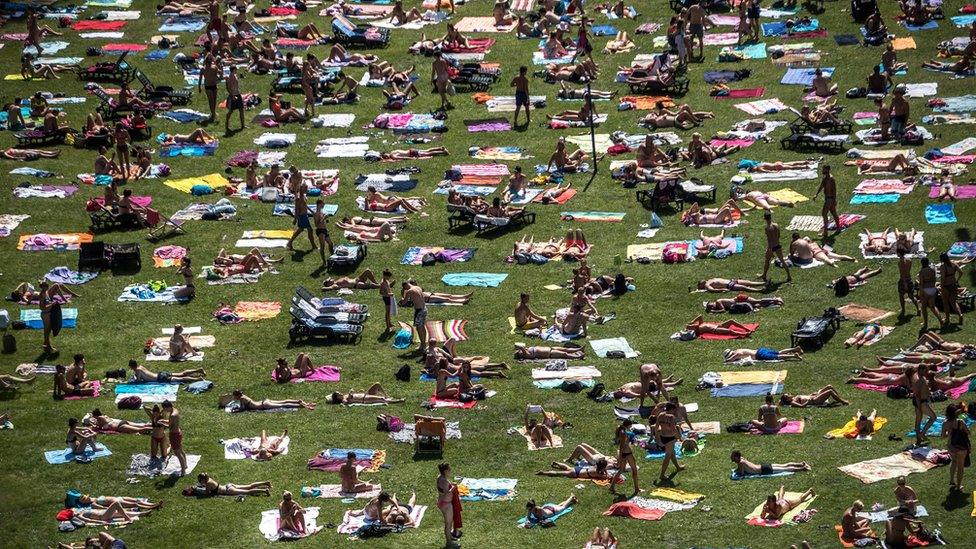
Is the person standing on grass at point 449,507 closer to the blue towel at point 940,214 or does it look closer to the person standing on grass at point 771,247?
the person standing on grass at point 771,247

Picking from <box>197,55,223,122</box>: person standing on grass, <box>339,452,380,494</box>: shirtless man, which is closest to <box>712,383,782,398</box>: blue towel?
<box>339,452,380,494</box>: shirtless man

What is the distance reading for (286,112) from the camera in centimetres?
6906

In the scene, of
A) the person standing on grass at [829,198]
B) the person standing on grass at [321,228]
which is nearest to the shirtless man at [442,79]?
the person standing on grass at [321,228]

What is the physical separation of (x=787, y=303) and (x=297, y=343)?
581 inches

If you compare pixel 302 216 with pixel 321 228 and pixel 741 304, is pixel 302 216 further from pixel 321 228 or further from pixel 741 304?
pixel 741 304

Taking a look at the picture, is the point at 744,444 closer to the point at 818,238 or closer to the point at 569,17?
the point at 818,238

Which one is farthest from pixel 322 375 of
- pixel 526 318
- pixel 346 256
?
pixel 346 256

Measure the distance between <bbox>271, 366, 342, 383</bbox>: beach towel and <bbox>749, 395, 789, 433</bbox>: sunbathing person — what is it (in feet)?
40.9

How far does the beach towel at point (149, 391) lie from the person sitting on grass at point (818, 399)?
17.0m

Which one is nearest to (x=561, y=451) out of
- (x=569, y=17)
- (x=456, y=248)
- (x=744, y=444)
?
(x=744, y=444)

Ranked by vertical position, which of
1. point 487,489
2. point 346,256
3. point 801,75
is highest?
point 801,75

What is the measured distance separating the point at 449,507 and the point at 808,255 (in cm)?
1965

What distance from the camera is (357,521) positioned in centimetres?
4097

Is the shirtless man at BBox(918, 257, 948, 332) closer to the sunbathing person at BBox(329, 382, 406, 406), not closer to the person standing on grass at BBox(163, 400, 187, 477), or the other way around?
the sunbathing person at BBox(329, 382, 406, 406)
